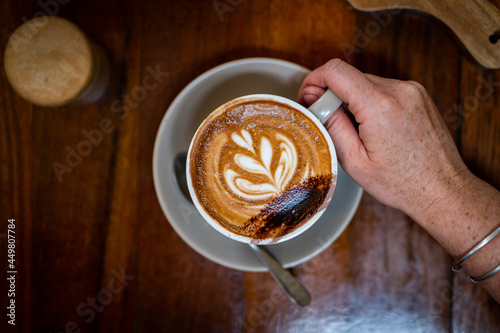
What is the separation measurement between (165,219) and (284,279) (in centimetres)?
41

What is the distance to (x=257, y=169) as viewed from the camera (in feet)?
3.09

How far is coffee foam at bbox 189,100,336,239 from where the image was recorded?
0.94 metres

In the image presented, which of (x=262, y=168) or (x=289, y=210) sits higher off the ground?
(x=262, y=168)

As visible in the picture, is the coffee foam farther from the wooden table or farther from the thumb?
the wooden table

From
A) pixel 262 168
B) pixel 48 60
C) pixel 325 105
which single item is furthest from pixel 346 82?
pixel 48 60

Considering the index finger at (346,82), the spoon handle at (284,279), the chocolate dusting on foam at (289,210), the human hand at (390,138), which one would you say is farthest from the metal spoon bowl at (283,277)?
the index finger at (346,82)

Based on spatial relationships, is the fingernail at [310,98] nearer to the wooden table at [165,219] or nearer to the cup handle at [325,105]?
the cup handle at [325,105]

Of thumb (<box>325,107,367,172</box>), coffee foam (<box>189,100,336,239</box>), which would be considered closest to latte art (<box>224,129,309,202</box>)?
coffee foam (<box>189,100,336,239</box>)

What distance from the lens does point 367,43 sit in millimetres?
1157

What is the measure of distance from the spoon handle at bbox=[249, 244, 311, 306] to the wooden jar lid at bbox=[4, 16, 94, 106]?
70 centimetres

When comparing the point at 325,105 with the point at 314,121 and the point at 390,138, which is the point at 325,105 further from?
the point at 390,138

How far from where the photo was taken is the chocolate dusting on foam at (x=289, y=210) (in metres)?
0.94

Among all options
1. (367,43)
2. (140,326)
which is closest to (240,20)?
(367,43)

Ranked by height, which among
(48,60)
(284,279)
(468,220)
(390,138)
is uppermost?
(48,60)
